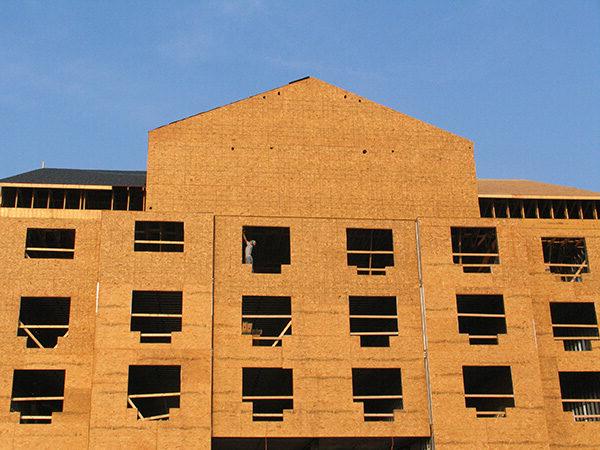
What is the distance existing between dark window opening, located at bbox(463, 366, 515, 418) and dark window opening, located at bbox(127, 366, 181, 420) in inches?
623

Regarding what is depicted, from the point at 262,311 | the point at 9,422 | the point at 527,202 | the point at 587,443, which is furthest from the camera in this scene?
the point at 527,202

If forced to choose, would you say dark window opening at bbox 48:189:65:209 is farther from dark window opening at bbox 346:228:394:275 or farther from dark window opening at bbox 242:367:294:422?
dark window opening at bbox 346:228:394:275

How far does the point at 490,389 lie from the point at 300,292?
12.3 meters

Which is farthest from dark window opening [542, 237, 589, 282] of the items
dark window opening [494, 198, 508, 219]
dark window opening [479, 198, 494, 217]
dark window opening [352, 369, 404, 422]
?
dark window opening [352, 369, 404, 422]

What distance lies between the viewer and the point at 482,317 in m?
47.6

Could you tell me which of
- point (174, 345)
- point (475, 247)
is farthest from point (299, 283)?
point (475, 247)

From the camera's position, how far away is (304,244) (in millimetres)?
45625

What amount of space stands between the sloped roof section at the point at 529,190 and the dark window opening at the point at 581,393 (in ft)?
33.3

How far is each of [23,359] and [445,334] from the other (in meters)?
20.9

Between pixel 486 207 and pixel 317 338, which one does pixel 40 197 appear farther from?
pixel 486 207

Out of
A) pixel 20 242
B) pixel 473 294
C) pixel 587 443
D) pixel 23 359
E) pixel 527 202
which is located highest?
pixel 527 202

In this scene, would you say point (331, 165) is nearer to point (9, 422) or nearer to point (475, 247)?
point (475, 247)

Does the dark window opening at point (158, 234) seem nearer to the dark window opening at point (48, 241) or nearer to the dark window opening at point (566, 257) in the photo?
the dark window opening at point (48, 241)

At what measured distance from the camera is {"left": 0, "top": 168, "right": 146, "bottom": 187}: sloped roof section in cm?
4906
